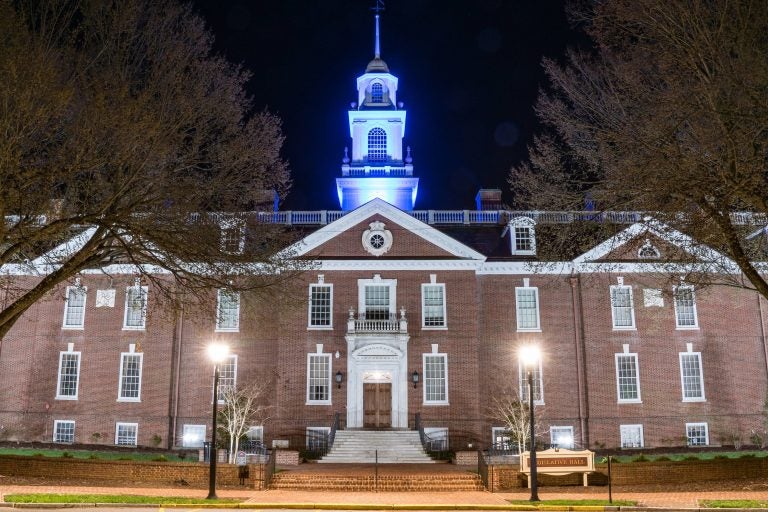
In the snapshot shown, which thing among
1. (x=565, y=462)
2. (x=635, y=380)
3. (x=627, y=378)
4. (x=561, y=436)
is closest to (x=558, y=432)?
(x=561, y=436)

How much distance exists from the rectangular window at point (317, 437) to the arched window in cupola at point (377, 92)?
72.9ft

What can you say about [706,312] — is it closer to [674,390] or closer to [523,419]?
[674,390]

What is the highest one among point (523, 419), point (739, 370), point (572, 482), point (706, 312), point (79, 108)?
point (79, 108)

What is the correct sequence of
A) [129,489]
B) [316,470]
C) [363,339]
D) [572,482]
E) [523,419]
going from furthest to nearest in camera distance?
[363,339], [523,419], [316,470], [572,482], [129,489]

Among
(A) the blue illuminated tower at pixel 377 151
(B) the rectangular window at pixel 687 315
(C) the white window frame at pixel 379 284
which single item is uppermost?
(A) the blue illuminated tower at pixel 377 151

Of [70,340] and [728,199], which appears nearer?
[728,199]

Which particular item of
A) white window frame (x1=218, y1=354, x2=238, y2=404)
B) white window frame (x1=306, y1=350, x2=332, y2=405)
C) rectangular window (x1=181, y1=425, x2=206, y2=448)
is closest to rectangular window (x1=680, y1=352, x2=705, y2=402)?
white window frame (x1=306, y1=350, x2=332, y2=405)

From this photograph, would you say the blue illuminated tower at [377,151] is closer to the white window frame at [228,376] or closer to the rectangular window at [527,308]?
the rectangular window at [527,308]

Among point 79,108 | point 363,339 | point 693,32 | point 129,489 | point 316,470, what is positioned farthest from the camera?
point 363,339

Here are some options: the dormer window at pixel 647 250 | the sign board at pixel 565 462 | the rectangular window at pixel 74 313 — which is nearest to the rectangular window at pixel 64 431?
the rectangular window at pixel 74 313

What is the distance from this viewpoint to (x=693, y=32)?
1580 cm

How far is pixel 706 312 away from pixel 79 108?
1109 inches

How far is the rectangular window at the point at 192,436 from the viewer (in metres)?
33.2

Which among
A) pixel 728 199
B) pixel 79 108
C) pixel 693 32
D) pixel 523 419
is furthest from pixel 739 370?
pixel 79 108
